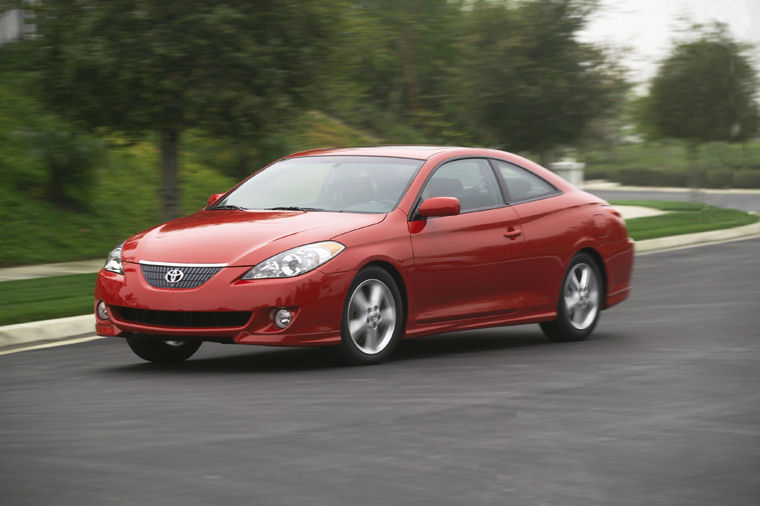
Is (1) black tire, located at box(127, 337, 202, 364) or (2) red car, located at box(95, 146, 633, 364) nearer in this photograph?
(2) red car, located at box(95, 146, 633, 364)

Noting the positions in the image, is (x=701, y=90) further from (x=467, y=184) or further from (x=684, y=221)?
(x=467, y=184)

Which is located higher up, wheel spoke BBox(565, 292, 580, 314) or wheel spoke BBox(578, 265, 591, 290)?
wheel spoke BBox(578, 265, 591, 290)

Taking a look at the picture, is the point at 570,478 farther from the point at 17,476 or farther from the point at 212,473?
the point at 17,476

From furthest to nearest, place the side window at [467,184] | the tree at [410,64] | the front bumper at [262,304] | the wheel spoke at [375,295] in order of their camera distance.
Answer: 1. the tree at [410,64]
2. the side window at [467,184]
3. the wheel spoke at [375,295]
4. the front bumper at [262,304]

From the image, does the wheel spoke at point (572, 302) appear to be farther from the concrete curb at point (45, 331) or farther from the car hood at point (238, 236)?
the concrete curb at point (45, 331)

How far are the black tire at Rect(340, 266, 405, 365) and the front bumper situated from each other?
13 centimetres

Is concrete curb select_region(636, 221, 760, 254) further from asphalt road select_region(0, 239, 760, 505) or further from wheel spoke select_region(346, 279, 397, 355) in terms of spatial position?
wheel spoke select_region(346, 279, 397, 355)

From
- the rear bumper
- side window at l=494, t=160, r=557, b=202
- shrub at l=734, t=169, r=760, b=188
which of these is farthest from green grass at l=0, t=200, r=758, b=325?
shrub at l=734, t=169, r=760, b=188

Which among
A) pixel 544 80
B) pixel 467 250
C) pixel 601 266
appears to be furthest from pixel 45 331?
pixel 544 80

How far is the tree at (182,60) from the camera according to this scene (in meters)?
15.3

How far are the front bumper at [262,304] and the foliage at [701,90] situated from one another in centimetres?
2908

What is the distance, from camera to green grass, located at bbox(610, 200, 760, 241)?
84.9 ft

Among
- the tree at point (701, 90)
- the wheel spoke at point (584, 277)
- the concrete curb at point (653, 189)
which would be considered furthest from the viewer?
the concrete curb at point (653, 189)

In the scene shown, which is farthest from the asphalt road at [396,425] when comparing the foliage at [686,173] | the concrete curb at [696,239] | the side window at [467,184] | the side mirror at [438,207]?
the foliage at [686,173]
